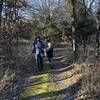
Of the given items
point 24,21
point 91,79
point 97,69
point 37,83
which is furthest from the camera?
point 24,21

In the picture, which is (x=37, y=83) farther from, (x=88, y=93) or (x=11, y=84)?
(x=88, y=93)

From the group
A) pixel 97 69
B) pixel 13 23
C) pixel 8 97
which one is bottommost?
pixel 8 97

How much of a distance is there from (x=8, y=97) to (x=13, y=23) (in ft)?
56.4

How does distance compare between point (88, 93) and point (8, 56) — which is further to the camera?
point (8, 56)

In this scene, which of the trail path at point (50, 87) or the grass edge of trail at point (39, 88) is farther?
the grass edge of trail at point (39, 88)

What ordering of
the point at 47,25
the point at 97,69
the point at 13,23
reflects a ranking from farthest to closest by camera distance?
the point at 47,25 → the point at 13,23 → the point at 97,69

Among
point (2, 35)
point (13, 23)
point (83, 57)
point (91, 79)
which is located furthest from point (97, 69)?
point (13, 23)

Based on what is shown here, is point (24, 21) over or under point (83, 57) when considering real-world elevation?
over

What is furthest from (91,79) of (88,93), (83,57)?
(83,57)

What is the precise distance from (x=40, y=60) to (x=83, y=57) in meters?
2.67

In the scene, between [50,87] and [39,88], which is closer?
[39,88]

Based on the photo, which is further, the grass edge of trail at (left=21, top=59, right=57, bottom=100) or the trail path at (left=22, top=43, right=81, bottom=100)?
the grass edge of trail at (left=21, top=59, right=57, bottom=100)

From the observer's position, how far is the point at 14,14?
31.9 m

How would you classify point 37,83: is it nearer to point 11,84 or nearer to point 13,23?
point 11,84
